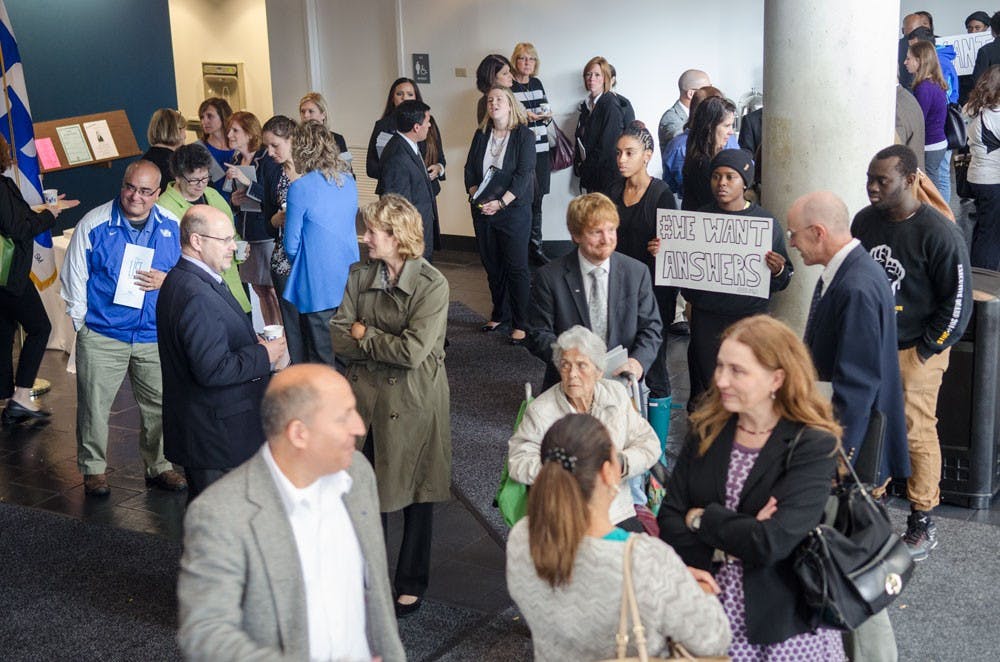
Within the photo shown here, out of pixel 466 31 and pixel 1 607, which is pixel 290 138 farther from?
pixel 466 31

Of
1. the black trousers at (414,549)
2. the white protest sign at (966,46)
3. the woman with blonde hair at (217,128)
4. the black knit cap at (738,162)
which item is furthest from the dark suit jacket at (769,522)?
the white protest sign at (966,46)

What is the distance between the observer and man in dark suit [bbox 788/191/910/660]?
171 inches

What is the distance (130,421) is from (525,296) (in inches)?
126

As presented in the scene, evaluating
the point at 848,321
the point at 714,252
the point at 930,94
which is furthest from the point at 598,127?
the point at 848,321

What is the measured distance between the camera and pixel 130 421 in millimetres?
7980

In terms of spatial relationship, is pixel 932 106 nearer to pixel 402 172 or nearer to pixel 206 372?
pixel 402 172

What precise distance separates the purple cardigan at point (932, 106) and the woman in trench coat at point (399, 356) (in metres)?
7.03

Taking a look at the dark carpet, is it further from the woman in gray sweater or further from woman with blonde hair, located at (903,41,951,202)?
woman with blonde hair, located at (903,41,951,202)

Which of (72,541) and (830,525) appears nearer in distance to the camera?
(830,525)

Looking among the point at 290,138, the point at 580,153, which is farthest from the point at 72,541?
the point at 580,153

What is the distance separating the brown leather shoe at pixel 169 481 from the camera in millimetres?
6660

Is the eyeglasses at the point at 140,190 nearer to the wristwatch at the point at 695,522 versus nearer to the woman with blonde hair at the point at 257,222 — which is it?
the woman with blonde hair at the point at 257,222

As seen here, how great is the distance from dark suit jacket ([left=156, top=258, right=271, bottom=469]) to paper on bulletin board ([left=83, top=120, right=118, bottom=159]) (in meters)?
9.73

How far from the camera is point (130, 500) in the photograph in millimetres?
6566
